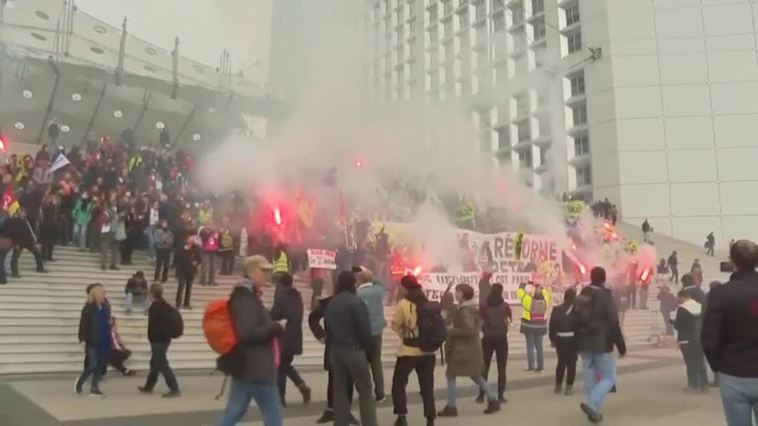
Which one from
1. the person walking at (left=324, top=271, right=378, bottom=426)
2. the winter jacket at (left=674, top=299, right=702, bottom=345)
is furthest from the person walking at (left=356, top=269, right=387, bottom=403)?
the winter jacket at (left=674, top=299, right=702, bottom=345)

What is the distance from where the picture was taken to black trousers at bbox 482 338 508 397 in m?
8.17

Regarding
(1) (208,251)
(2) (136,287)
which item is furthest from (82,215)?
(2) (136,287)

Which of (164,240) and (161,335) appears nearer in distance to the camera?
(161,335)

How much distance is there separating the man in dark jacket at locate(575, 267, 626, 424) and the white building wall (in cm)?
3561

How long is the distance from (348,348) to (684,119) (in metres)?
39.5

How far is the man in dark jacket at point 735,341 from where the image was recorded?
3518 millimetres

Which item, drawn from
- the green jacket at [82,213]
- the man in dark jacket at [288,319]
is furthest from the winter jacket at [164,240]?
the man in dark jacket at [288,319]

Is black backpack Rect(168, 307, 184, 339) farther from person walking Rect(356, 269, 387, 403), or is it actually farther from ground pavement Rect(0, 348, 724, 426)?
person walking Rect(356, 269, 387, 403)

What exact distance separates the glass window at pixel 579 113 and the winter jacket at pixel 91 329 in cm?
4050

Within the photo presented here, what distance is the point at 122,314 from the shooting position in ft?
38.3

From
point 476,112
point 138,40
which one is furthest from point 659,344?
point 138,40

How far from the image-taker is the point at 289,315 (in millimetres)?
7504

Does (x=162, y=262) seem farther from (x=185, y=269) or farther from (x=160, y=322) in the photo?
(x=160, y=322)

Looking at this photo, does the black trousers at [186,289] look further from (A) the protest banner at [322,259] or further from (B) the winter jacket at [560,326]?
(B) the winter jacket at [560,326]
